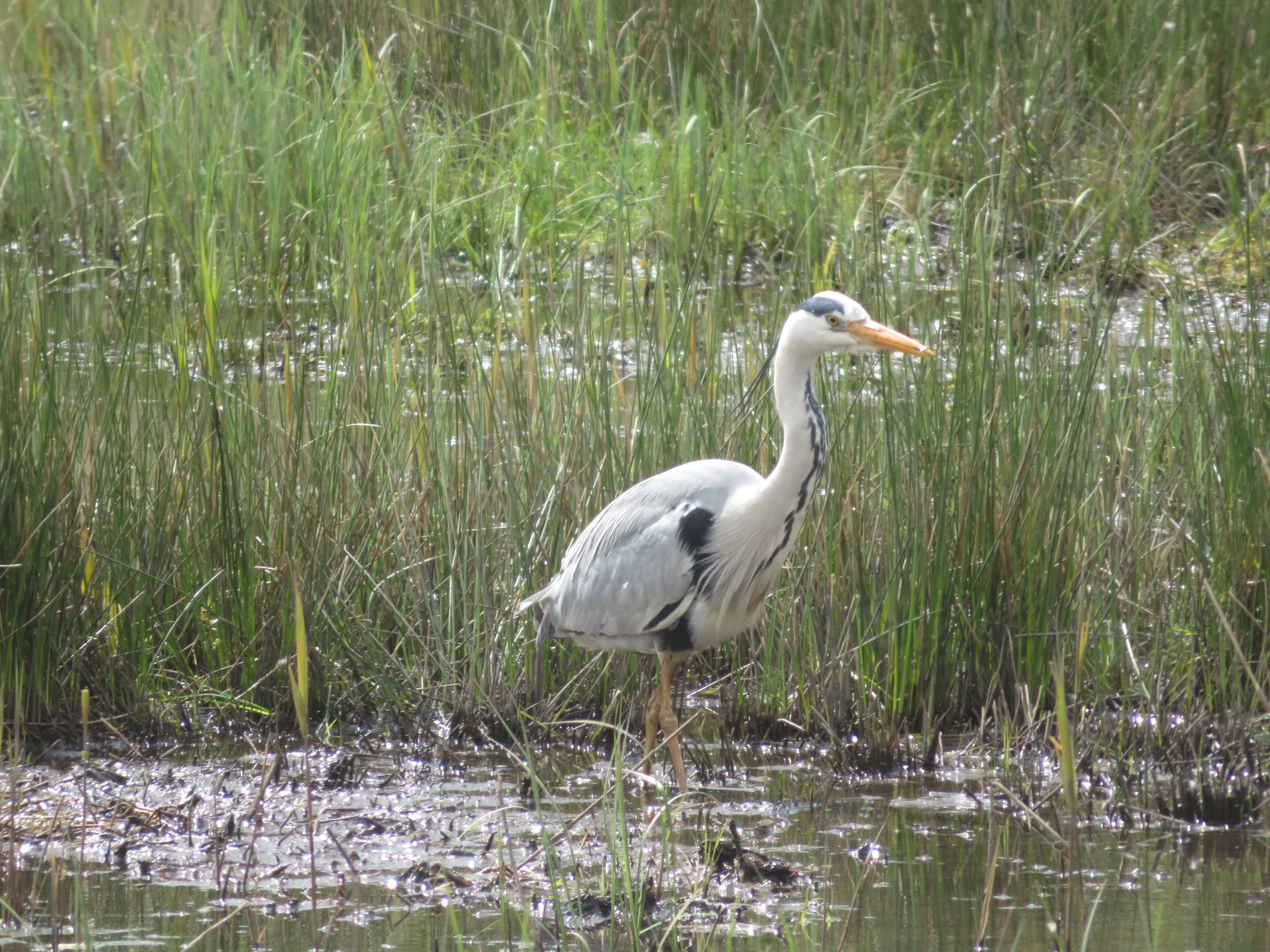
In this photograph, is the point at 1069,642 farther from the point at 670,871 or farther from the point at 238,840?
the point at 238,840

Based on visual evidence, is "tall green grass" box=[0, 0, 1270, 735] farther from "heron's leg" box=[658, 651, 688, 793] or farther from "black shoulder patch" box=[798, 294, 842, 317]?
"black shoulder patch" box=[798, 294, 842, 317]

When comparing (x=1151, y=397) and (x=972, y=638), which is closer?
(x=972, y=638)

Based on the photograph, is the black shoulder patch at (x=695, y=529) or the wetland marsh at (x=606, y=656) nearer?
the wetland marsh at (x=606, y=656)

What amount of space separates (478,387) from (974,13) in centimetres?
544

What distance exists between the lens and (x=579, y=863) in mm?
3514

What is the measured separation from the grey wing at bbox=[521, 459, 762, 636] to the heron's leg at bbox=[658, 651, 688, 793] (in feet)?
0.43

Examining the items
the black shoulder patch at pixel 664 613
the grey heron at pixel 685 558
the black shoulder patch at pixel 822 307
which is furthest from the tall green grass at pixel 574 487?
the black shoulder patch at pixel 822 307

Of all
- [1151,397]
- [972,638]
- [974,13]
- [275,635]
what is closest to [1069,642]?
[972,638]

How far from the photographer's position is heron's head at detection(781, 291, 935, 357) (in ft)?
13.8

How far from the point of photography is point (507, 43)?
30.9 feet

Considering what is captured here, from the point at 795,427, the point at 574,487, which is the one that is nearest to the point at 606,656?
the point at 574,487

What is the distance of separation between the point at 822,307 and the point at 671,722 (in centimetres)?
121

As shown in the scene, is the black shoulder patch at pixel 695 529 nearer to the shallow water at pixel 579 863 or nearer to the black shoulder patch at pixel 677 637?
the black shoulder patch at pixel 677 637

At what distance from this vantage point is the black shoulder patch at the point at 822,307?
165 inches
